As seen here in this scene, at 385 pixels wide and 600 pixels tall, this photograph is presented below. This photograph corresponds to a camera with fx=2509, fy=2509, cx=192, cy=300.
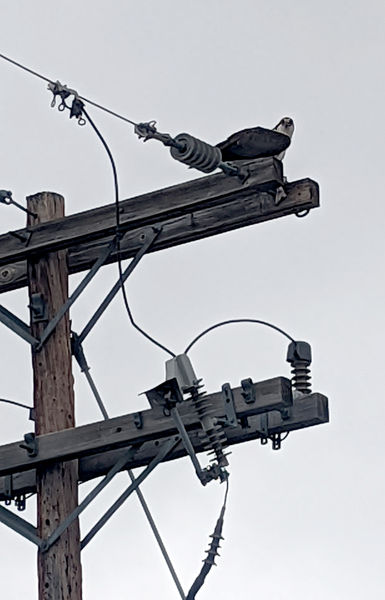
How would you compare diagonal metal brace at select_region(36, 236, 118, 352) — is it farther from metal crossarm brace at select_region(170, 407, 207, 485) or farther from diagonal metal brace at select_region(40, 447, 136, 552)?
metal crossarm brace at select_region(170, 407, 207, 485)

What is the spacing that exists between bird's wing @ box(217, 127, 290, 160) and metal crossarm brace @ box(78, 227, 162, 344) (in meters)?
1.04

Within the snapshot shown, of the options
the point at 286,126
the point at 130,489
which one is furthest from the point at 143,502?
the point at 286,126

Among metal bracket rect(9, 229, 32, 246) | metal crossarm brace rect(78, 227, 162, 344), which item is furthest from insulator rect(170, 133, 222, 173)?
metal bracket rect(9, 229, 32, 246)

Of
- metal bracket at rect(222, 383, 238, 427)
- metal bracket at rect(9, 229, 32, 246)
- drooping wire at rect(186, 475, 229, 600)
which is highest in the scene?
metal bracket at rect(9, 229, 32, 246)

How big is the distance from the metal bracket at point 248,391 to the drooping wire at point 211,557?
0.48 meters

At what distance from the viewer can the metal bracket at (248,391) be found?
13664 mm

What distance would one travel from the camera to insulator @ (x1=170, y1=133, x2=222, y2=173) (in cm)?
1360

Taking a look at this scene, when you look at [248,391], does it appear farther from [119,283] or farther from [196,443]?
[119,283]

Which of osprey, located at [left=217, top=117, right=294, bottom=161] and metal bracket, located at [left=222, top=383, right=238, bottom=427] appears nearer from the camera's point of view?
metal bracket, located at [left=222, top=383, right=238, bottom=427]

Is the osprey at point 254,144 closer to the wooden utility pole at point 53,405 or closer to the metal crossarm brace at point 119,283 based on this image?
the metal crossarm brace at point 119,283

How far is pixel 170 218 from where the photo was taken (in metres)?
14.4

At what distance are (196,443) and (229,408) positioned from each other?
46 cm

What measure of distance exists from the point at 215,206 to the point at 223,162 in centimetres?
59

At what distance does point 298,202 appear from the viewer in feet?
46.8
